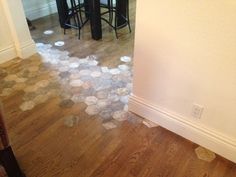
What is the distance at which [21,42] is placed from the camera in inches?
102

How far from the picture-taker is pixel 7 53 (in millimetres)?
2594

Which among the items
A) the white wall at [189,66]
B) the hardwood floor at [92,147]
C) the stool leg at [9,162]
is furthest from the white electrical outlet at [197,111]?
the stool leg at [9,162]

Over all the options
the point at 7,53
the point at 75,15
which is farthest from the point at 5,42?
the point at 75,15

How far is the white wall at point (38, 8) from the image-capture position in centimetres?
364

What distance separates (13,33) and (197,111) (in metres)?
2.15

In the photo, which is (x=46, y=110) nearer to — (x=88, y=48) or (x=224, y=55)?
(x=88, y=48)

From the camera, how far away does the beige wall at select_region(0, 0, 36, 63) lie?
237 cm

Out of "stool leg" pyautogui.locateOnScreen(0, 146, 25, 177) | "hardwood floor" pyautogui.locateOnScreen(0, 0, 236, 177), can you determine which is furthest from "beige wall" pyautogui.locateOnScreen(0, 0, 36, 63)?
"stool leg" pyautogui.locateOnScreen(0, 146, 25, 177)

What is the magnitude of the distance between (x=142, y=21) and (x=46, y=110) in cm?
111

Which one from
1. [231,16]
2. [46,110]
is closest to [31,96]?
[46,110]

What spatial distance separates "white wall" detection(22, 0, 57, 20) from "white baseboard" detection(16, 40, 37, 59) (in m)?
1.25

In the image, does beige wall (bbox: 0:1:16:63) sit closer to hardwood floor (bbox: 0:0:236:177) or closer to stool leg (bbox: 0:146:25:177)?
hardwood floor (bbox: 0:0:236:177)

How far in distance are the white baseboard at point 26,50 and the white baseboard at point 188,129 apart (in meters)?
1.55

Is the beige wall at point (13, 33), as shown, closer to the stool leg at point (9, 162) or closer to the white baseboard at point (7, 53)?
the white baseboard at point (7, 53)
